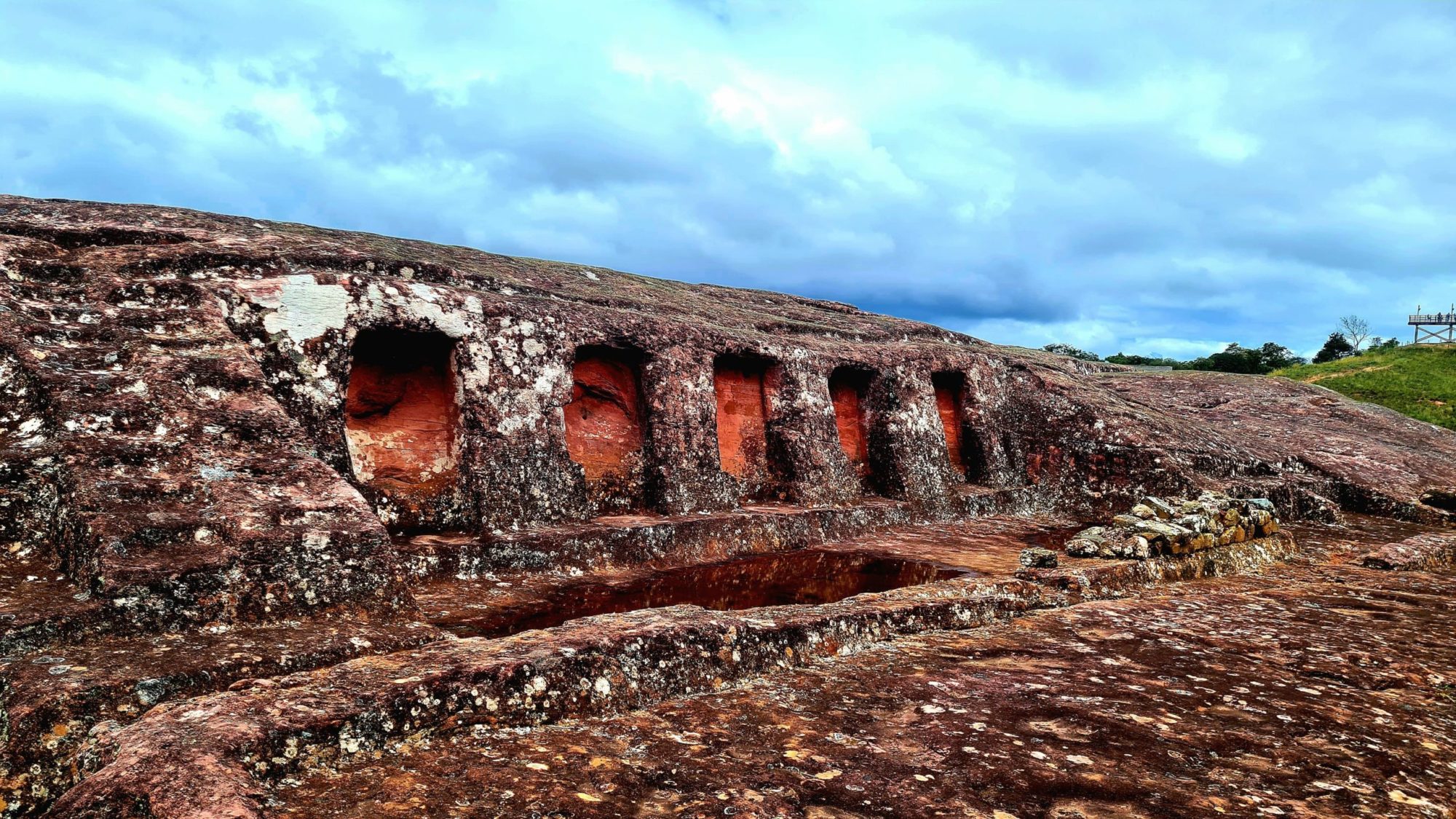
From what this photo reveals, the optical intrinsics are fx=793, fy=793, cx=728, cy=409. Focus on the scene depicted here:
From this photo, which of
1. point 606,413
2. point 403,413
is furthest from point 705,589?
point 403,413

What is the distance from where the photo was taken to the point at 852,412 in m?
12.8

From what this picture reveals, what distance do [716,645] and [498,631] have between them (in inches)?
72.7

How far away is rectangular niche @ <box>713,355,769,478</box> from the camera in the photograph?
11039mm

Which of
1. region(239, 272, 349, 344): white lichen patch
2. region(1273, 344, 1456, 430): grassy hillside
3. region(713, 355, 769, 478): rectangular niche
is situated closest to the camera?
region(239, 272, 349, 344): white lichen patch

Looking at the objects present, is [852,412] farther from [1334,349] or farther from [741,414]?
[1334,349]

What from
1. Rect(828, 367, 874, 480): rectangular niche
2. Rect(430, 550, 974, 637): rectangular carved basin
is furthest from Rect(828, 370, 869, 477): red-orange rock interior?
Rect(430, 550, 974, 637): rectangular carved basin

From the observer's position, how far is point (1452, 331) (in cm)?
4322

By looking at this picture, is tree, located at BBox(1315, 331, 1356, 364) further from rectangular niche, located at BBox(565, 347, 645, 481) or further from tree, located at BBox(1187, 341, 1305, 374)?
rectangular niche, located at BBox(565, 347, 645, 481)

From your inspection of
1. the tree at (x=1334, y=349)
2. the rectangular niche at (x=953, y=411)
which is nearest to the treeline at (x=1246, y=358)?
the tree at (x=1334, y=349)

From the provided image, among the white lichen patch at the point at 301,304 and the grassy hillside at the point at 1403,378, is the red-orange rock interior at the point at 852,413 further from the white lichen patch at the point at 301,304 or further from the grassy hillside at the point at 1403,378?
the grassy hillside at the point at 1403,378

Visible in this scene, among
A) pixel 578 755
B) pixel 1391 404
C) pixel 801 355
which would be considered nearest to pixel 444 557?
pixel 578 755

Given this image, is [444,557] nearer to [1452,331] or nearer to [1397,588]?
[1397,588]

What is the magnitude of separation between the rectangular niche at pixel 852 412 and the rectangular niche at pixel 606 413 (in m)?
3.67

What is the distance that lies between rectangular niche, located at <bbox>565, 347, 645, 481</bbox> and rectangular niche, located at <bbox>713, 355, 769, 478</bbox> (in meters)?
1.38
